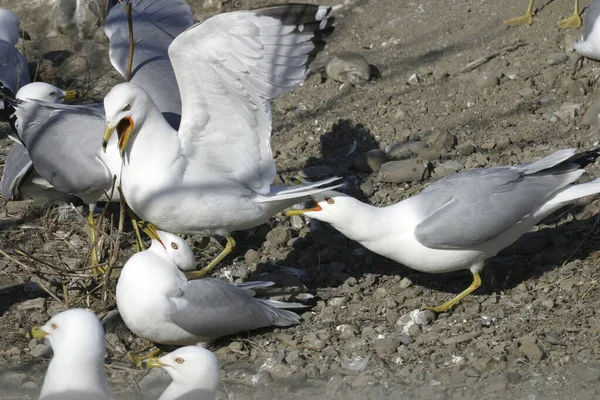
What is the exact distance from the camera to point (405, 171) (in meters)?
6.36

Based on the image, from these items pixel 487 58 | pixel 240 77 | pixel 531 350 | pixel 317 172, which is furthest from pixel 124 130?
pixel 487 58

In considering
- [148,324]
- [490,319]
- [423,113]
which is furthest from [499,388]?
[423,113]

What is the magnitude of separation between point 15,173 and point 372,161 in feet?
7.47

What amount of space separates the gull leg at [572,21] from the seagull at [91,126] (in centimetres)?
311

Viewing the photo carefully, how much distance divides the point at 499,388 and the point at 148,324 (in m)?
1.64

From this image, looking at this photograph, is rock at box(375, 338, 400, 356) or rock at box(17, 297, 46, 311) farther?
rock at box(17, 297, 46, 311)

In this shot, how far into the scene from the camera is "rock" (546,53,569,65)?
7465 millimetres

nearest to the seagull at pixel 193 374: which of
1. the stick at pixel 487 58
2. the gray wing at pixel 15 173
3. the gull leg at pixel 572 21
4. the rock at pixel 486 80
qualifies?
the gray wing at pixel 15 173

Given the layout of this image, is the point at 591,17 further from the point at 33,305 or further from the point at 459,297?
the point at 33,305

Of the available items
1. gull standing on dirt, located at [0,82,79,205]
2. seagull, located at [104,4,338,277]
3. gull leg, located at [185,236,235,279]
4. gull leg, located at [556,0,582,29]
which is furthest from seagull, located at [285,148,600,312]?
gull leg, located at [556,0,582,29]

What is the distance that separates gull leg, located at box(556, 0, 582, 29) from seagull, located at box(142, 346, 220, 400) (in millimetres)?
5025

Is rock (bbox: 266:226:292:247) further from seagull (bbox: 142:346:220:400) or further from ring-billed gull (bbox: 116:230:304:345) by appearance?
seagull (bbox: 142:346:220:400)

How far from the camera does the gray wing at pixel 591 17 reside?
292 inches

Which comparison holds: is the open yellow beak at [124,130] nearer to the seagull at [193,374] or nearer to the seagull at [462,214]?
the seagull at [462,214]
